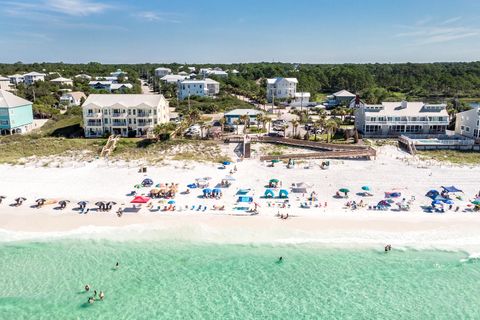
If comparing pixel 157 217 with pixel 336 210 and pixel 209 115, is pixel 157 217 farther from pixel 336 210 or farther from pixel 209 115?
pixel 209 115

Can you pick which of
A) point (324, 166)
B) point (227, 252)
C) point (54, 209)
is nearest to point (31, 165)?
point (54, 209)

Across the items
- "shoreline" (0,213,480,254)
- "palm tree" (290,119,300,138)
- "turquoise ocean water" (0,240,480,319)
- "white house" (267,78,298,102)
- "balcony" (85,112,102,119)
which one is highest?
"white house" (267,78,298,102)

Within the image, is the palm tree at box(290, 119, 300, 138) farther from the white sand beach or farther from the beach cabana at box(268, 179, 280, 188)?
the beach cabana at box(268, 179, 280, 188)

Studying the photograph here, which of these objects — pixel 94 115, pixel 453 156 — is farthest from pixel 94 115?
pixel 453 156

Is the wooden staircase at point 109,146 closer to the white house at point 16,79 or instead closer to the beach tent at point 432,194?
the beach tent at point 432,194

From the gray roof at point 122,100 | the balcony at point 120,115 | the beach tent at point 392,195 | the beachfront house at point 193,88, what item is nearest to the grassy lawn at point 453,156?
the beach tent at point 392,195

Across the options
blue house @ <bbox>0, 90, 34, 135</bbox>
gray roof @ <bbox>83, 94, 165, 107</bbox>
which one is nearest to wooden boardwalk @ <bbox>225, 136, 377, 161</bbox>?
gray roof @ <bbox>83, 94, 165, 107</bbox>

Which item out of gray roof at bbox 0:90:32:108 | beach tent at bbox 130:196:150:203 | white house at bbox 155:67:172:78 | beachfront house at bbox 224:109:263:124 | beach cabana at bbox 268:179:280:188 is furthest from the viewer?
white house at bbox 155:67:172:78
